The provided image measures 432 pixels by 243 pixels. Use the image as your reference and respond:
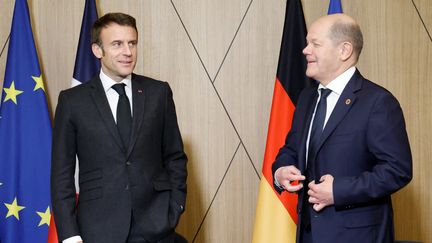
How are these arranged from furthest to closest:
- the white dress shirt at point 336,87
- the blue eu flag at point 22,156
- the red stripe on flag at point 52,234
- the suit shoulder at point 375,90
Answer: the blue eu flag at point 22,156, the red stripe on flag at point 52,234, the white dress shirt at point 336,87, the suit shoulder at point 375,90

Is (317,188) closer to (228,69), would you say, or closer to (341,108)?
(341,108)

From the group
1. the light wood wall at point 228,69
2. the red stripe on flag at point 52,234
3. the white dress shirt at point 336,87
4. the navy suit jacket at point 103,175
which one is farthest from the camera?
the light wood wall at point 228,69

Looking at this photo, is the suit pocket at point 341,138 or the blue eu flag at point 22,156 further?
the blue eu flag at point 22,156

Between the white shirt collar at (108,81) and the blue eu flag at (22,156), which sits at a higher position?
the white shirt collar at (108,81)

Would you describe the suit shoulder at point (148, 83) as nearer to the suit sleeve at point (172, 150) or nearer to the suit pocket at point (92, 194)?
the suit sleeve at point (172, 150)

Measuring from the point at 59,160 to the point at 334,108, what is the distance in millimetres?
1200

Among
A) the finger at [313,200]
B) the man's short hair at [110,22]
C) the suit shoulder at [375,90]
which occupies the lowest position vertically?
the finger at [313,200]

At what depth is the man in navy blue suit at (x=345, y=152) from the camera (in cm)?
217

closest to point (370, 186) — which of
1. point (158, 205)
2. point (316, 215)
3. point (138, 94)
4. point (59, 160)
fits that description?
point (316, 215)

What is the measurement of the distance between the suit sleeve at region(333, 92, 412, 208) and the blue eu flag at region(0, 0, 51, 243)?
76.6 inches

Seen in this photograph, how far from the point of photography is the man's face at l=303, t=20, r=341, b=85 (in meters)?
2.38

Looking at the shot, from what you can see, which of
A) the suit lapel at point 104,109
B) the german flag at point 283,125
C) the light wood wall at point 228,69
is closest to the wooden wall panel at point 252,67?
the light wood wall at point 228,69

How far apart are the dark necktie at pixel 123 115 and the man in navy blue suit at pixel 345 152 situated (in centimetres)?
69

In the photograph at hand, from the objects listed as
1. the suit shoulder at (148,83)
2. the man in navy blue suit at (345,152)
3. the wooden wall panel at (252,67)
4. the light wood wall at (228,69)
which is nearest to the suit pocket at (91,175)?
the suit shoulder at (148,83)
